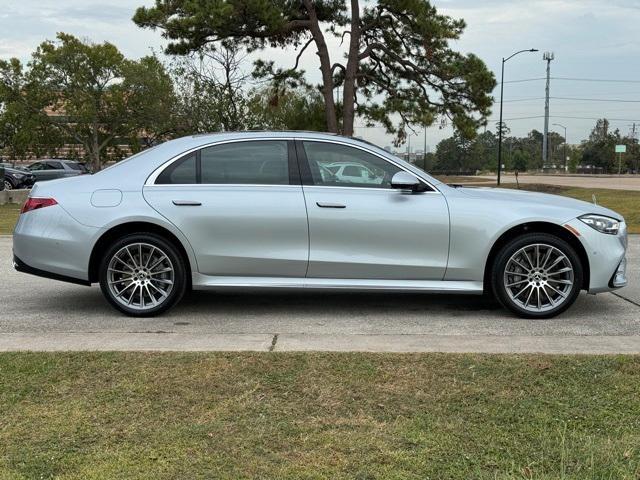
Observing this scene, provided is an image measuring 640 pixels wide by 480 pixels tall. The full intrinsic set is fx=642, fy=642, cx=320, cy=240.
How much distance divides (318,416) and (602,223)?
3537 mm

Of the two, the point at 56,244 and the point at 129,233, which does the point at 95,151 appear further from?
the point at 129,233

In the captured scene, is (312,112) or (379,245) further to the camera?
(312,112)

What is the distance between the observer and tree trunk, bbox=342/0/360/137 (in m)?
23.1

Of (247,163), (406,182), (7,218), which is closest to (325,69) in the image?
(7,218)

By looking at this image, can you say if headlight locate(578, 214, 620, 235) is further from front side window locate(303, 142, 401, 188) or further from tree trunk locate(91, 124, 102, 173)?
tree trunk locate(91, 124, 102, 173)

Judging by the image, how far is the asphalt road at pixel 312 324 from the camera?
15.4 ft

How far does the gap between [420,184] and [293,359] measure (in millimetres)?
2148

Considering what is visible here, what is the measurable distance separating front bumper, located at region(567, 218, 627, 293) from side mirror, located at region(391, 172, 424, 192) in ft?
4.39

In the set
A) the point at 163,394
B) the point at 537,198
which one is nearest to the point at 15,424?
the point at 163,394

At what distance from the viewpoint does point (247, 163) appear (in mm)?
5750

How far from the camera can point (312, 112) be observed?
25.8m

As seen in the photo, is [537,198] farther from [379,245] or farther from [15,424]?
[15,424]

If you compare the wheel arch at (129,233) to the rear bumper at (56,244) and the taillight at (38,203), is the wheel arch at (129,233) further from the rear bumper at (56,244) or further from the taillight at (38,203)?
the taillight at (38,203)

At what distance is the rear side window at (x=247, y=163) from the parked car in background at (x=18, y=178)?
97.1 feet
